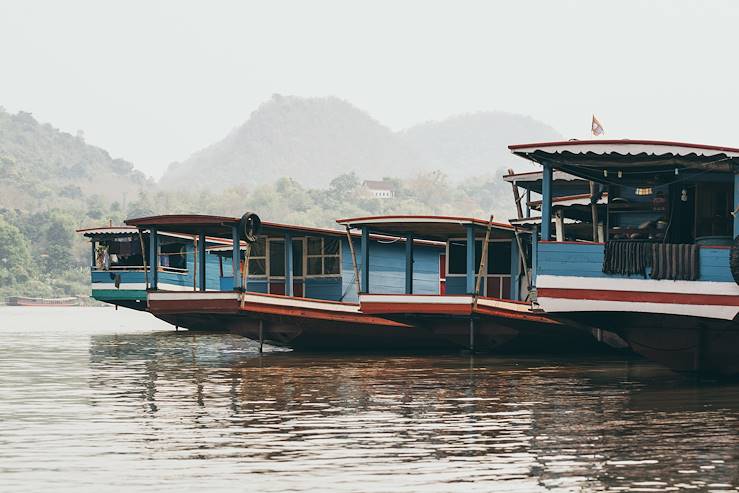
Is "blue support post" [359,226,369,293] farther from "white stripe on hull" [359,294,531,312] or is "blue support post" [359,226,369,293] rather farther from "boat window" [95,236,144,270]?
"boat window" [95,236,144,270]

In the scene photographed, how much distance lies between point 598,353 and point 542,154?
1075 centimetres

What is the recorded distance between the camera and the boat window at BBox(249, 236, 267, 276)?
109 ft

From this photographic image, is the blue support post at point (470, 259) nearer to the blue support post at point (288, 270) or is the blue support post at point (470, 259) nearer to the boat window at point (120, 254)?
the blue support post at point (288, 270)

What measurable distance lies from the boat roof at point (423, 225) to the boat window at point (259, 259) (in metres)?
4.46

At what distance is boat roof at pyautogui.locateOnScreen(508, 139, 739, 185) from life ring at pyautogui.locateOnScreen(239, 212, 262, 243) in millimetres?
9866

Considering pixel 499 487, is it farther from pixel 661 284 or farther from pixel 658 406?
pixel 661 284

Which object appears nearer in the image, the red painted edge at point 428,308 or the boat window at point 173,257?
the red painted edge at point 428,308

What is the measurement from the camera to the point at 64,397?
2050cm

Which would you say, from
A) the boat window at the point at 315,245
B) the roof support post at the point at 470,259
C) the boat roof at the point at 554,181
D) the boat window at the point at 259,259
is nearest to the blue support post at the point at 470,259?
the roof support post at the point at 470,259

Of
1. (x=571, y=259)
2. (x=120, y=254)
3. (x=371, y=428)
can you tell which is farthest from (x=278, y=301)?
(x=120, y=254)

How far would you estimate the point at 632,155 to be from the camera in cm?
2050

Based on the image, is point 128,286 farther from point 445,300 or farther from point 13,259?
point 13,259

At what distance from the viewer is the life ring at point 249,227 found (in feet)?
96.6

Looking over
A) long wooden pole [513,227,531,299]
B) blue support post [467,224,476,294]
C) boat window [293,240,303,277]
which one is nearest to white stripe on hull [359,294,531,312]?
blue support post [467,224,476,294]
